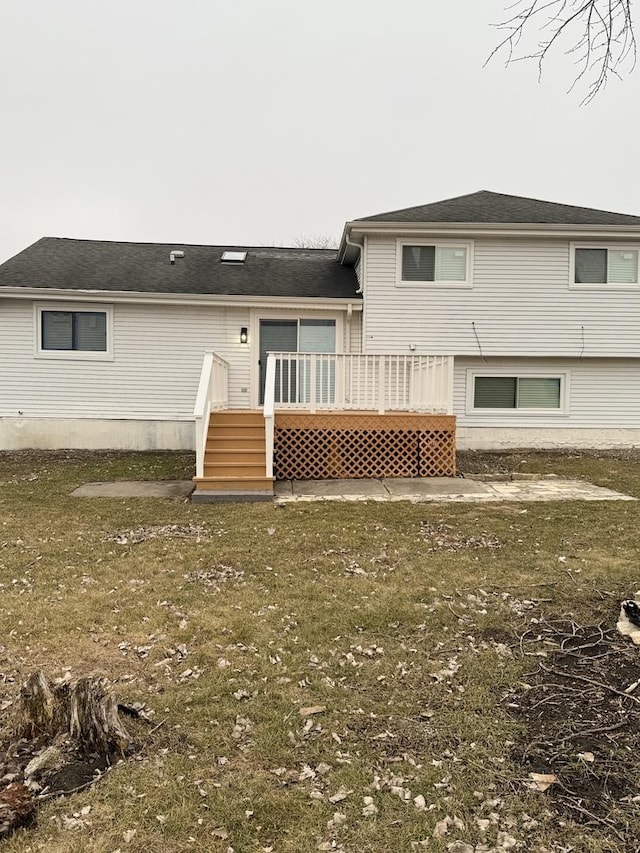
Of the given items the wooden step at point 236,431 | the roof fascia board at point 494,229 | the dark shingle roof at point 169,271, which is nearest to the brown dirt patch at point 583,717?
the wooden step at point 236,431

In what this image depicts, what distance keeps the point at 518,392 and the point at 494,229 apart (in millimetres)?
3636

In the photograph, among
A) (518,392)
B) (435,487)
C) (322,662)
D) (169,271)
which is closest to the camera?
(322,662)

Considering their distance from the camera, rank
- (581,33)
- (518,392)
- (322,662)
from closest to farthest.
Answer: (322,662), (581,33), (518,392)

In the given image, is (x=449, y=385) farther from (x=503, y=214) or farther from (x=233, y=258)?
(x=233, y=258)

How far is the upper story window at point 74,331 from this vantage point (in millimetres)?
11578

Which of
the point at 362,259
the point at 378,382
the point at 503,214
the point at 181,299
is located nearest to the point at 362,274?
the point at 362,259

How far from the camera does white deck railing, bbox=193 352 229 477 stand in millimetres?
7672

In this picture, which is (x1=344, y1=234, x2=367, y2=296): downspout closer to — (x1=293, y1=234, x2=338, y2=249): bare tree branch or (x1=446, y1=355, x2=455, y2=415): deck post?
(x1=446, y1=355, x2=455, y2=415): deck post

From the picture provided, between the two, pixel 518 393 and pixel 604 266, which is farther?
pixel 518 393

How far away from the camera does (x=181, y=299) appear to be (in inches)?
452

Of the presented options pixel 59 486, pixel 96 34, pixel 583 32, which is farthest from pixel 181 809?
pixel 96 34

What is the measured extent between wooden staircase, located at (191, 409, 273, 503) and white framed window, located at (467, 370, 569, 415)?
18.4 ft

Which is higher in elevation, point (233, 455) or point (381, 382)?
point (381, 382)

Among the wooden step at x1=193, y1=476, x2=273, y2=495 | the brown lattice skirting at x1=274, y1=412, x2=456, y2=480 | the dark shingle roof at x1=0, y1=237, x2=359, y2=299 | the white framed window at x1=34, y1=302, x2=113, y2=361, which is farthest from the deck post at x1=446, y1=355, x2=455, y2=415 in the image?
the white framed window at x1=34, y1=302, x2=113, y2=361
